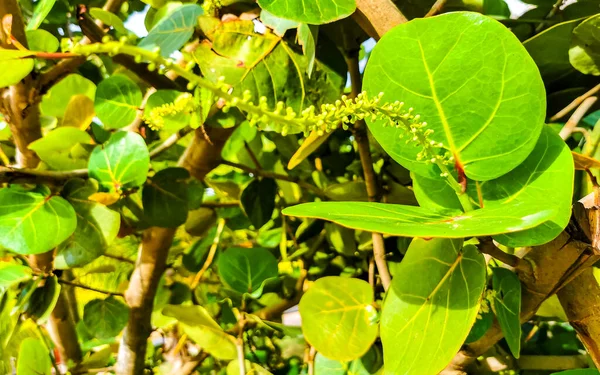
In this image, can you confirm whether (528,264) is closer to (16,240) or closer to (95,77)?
(16,240)

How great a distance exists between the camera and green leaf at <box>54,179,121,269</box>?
0.35 metres

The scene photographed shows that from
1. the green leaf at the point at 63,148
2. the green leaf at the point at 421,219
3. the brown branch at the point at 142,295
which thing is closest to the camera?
the green leaf at the point at 421,219

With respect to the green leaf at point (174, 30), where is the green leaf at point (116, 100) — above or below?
below

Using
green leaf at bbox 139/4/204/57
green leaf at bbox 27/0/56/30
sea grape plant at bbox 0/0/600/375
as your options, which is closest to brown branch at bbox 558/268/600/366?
sea grape plant at bbox 0/0/600/375

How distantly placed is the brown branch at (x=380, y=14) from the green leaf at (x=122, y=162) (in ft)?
0.59

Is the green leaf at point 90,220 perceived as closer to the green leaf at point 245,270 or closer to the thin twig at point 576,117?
the green leaf at point 245,270

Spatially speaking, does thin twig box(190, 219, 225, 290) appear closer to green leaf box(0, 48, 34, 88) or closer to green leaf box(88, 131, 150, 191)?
green leaf box(88, 131, 150, 191)

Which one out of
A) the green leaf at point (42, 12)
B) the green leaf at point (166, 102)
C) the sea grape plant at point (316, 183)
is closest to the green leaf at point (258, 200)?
the sea grape plant at point (316, 183)

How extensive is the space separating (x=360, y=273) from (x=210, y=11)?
11.1 inches

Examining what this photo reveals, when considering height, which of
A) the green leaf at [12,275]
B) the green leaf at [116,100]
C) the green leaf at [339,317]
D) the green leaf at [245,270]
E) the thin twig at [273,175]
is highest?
the green leaf at [116,100]

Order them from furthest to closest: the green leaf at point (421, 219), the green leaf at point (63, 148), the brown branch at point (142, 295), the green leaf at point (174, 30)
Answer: the brown branch at point (142, 295) → the green leaf at point (63, 148) → the green leaf at point (174, 30) → the green leaf at point (421, 219)

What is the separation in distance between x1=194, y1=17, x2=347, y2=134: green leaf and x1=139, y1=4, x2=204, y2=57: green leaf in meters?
0.03

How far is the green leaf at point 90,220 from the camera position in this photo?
1.15ft

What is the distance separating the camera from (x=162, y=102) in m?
0.34
